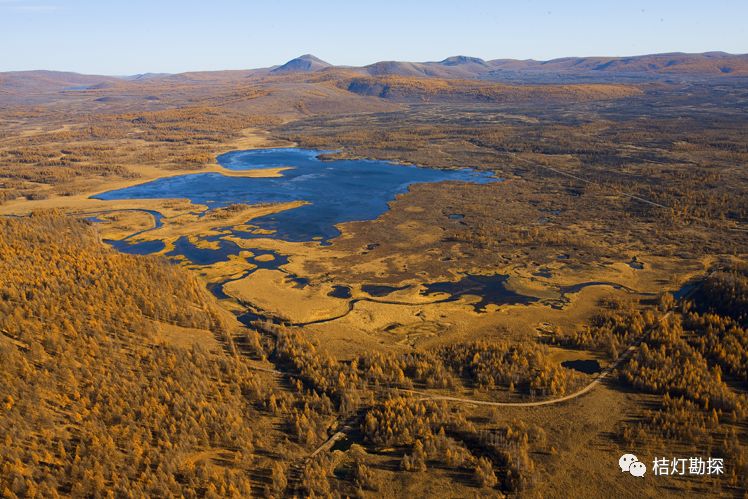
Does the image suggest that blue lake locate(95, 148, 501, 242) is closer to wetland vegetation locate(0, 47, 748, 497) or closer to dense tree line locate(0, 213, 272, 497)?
wetland vegetation locate(0, 47, 748, 497)

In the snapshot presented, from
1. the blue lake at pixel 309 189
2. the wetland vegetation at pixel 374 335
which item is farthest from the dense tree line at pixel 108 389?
the blue lake at pixel 309 189

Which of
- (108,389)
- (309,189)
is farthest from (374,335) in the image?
(309,189)

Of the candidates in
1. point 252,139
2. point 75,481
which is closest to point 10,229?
point 75,481

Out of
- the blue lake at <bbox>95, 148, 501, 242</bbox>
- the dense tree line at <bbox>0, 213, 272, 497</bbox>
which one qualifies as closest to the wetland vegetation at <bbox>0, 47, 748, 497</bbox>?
the dense tree line at <bbox>0, 213, 272, 497</bbox>

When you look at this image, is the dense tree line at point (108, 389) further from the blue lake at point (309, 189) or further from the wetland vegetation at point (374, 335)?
the blue lake at point (309, 189)

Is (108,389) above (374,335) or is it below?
above

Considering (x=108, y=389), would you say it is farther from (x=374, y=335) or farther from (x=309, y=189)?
(x=309, y=189)

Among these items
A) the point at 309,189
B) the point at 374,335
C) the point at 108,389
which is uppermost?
the point at 309,189

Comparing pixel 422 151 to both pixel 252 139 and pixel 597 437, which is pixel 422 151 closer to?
pixel 252 139
